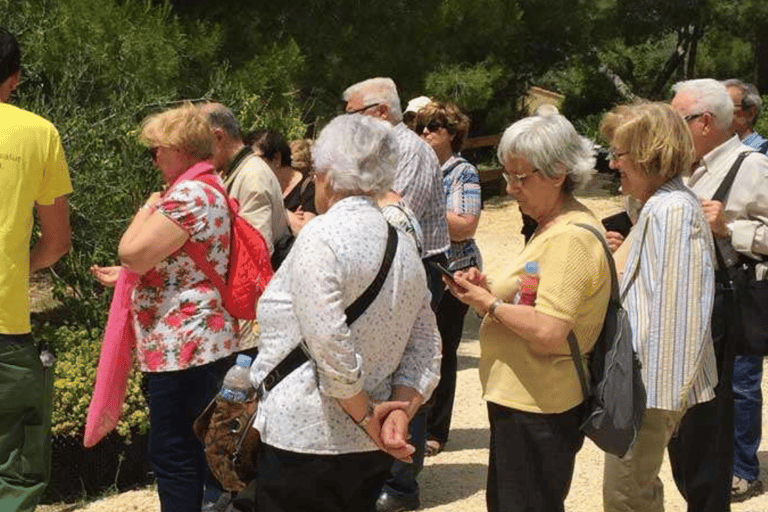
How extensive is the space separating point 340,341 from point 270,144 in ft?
10.4

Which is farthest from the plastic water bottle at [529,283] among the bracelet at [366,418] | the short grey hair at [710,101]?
the short grey hair at [710,101]

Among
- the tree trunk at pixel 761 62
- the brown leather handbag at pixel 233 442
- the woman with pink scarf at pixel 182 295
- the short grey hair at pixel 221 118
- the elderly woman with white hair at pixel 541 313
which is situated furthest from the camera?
the tree trunk at pixel 761 62

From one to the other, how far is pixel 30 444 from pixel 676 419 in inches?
77.4

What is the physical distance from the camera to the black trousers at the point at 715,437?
4520 mm

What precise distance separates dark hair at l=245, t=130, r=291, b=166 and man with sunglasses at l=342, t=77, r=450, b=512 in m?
0.66

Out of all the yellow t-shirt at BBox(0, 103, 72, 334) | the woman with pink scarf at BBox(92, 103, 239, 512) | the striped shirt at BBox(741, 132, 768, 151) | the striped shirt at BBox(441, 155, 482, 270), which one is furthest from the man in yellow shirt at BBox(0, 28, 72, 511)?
the striped shirt at BBox(741, 132, 768, 151)

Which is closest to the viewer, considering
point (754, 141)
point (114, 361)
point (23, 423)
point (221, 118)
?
point (23, 423)

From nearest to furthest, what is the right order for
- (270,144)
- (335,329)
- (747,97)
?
(335,329) → (747,97) → (270,144)

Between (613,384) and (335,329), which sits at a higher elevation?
(335,329)

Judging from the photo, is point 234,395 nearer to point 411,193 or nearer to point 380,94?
point 411,193

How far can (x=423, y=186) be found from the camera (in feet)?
17.9

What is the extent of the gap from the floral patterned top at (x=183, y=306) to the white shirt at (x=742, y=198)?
1732 millimetres

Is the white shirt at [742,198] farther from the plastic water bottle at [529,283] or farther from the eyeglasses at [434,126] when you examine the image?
the eyeglasses at [434,126]

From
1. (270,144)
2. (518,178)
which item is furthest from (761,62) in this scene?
(518,178)
